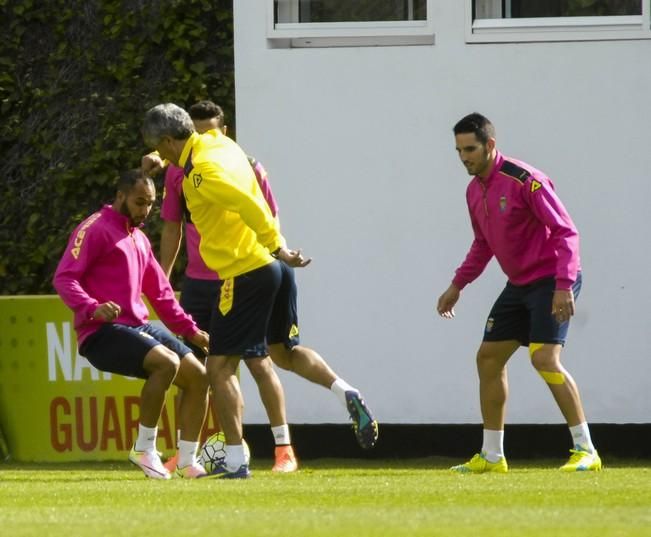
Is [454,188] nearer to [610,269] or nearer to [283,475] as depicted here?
[610,269]

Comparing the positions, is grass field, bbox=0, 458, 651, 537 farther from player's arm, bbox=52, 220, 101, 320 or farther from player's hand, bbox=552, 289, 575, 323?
player's arm, bbox=52, 220, 101, 320

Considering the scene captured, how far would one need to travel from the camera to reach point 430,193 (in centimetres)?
1108

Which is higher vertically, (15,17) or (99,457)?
(15,17)

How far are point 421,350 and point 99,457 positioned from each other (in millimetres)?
2292

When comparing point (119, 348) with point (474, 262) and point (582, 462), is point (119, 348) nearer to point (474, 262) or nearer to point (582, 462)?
point (474, 262)

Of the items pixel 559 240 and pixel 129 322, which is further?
pixel 129 322

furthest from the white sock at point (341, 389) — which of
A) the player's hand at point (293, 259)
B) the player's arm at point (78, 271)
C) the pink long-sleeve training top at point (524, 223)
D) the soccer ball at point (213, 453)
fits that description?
the player's arm at point (78, 271)

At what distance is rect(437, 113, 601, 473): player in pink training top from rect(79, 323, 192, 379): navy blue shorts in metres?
1.89

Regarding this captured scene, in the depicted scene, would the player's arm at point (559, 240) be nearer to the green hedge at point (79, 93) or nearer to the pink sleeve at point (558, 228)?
the pink sleeve at point (558, 228)

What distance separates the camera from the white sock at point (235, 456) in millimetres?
8523

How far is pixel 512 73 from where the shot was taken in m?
11.0

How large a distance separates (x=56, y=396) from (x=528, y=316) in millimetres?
3571

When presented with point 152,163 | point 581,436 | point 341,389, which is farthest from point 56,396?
point 581,436


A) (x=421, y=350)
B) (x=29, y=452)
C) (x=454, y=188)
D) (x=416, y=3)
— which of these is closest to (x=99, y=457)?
(x=29, y=452)
